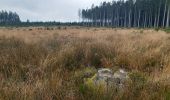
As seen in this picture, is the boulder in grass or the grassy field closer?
the grassy field

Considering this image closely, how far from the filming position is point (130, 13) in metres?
83.7

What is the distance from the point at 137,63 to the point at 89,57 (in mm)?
1201

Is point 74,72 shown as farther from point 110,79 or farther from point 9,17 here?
point 9,17

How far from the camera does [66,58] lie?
277 inches

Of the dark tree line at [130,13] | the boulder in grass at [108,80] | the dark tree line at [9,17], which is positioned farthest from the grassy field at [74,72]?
the dark tree line at [9,17]

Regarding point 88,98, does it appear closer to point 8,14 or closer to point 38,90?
point 38,90

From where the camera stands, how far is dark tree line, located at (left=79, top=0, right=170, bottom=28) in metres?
69.9

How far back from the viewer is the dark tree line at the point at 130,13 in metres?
69.9

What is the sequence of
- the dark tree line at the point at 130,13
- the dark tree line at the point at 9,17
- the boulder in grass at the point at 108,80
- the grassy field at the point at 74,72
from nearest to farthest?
the grassy field at the point at 74,72 → the boulder in grass at the point at 108,80 → the dark tree line at the point at 130,13 → the dark tree line at the point at 9,17

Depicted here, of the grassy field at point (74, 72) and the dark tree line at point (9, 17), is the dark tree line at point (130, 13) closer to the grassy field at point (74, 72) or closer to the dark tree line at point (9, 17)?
the dark tree line at point (9, 17)

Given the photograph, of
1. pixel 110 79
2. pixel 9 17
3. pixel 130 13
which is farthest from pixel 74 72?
pixel 9 17

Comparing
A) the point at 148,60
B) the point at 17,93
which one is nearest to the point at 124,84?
the point at 17,93

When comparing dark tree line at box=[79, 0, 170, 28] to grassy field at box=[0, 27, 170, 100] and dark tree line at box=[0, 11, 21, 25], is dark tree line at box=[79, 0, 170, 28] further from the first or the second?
grassy field at box=[0, 27, 170, 100]

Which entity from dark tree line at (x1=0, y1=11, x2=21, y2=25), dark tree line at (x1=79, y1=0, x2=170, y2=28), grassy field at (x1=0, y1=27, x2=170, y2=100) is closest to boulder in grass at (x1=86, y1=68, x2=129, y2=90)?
grassy field at (x1=0, y1=27, x2=170, y2=100)
